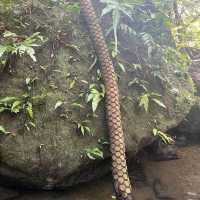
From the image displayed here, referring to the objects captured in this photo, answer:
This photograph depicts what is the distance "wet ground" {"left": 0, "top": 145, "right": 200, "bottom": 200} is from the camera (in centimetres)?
493

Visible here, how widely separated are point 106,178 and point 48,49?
237 centimetres

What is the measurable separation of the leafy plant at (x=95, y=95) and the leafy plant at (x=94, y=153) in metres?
0.61

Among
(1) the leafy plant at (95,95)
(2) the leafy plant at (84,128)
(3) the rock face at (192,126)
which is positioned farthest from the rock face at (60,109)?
(3) the rock face at (192,126)

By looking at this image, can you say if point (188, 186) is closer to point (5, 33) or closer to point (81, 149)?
point (81, 149)

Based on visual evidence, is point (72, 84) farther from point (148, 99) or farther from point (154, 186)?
point (154, 186)

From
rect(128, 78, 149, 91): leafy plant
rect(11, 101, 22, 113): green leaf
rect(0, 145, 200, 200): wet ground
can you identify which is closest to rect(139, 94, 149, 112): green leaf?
rect(128, 78, 149, 91): leafy plant

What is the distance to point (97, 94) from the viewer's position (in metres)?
5.22

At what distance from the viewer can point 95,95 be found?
5.20 metres

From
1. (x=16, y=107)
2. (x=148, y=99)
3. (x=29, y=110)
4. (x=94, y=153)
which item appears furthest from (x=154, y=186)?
(x=16, y=107)

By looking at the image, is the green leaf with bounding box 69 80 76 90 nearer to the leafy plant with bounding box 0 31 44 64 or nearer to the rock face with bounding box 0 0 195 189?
the rock face with bounding box 0 0 195 189

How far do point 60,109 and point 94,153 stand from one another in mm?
862

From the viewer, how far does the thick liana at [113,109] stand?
4.33 meters

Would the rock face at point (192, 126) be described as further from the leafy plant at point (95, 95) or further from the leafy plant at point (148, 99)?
the leafy plant at point (95, 95)

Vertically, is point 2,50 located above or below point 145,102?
above
